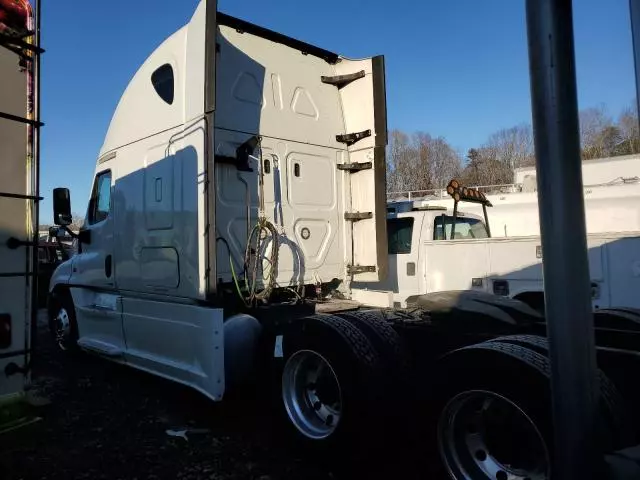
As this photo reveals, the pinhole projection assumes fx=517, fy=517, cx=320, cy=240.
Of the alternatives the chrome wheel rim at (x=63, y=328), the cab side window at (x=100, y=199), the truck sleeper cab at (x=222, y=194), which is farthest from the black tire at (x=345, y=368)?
the chrome wheel rim at (x=63, y=328)

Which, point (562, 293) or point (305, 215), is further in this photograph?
point (305, 215)

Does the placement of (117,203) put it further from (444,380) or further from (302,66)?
(444,380)

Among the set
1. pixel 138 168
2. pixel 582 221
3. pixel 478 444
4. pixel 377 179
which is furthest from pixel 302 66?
pixel 582 221

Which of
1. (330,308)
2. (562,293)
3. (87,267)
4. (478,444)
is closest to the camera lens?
(562,293)

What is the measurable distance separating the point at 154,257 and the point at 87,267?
1.83 metres

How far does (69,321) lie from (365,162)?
4813 millimetres

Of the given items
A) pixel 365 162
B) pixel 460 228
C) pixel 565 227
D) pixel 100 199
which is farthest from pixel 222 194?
pixel 460 228

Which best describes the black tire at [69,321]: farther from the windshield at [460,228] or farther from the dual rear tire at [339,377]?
the windshield at [460,228]

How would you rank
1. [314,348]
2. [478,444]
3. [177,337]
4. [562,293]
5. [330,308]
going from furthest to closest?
[330,308], [177,337], [314,348], [478,444], [562,293]

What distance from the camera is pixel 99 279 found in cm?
641

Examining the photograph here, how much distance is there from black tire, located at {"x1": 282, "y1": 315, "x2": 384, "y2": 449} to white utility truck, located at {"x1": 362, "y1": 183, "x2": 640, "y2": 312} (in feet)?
4.11

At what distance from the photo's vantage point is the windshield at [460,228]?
26.5 feet

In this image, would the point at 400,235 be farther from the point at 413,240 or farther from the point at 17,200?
the point at 17,200

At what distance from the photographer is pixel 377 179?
5891 mm
